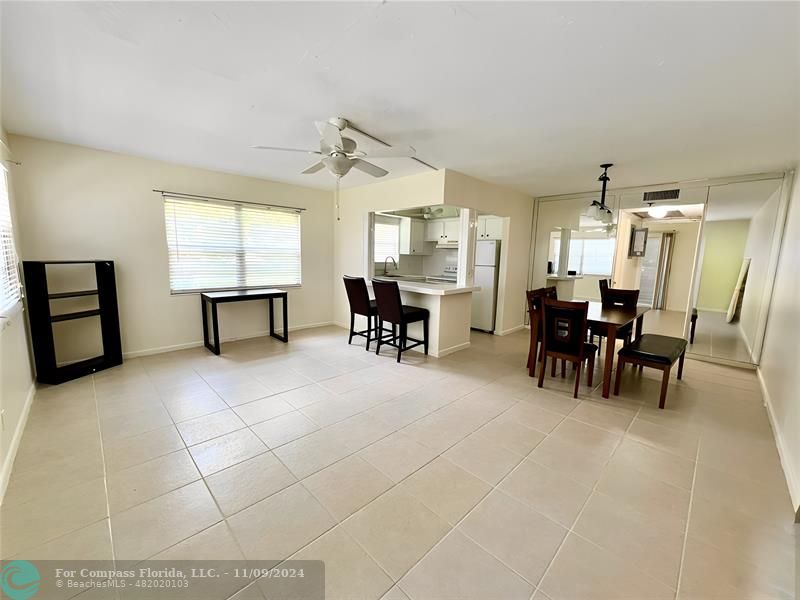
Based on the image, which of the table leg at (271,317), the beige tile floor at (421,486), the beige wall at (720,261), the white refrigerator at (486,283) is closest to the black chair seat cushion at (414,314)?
the beige tile floor at (421,486)

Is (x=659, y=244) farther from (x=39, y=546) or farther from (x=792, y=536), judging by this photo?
(x=39, y=546)

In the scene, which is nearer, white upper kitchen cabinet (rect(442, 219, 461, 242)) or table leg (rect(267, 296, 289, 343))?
table leg (rect(267, 296, 289, 343))

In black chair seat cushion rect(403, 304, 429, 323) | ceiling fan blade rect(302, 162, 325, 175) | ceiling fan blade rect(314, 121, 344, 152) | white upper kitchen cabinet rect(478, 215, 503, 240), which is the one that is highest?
ceiling fan blade rect(314, 121, 344, 152)

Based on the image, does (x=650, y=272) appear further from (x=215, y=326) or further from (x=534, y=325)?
(x=215, y=326)

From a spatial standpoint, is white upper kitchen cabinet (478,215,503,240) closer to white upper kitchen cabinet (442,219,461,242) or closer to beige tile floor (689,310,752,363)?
white upper kitchen cabinet (442,219,461,242)

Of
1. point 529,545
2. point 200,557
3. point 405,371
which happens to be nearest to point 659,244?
point 405,371

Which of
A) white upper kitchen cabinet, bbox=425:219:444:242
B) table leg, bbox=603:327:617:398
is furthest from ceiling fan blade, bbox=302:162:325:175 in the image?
white upper kitchen cabinet, bbox=425:219:444:242

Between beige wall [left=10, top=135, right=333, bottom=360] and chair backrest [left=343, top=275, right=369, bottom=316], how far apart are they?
1550 mm

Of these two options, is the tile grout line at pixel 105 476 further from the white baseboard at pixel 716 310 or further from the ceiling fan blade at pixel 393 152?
the white baseboard at pixel 716 310

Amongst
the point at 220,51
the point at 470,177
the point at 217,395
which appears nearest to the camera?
the point at 220,51

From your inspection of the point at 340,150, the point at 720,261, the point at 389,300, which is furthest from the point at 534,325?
the point at 720,261

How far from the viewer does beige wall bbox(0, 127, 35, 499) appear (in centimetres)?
195

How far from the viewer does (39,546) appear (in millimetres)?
1445

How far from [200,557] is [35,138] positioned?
13.5 ft
